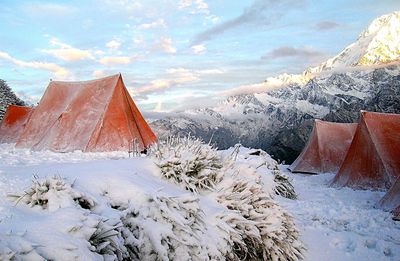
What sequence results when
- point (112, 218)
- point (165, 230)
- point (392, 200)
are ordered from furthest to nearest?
point (392, 200) < point (165, 230) < point (112, 218)

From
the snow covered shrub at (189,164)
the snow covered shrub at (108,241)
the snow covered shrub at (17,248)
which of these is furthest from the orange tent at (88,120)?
the snow covered shrub at (17,248)

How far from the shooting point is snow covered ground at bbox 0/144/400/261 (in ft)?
7.77

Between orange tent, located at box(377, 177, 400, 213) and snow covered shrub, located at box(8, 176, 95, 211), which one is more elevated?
snow covered shrub, located at box(8, 176, 95, 211)

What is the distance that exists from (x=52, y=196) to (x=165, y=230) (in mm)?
947

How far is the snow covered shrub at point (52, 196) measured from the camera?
2898 mm

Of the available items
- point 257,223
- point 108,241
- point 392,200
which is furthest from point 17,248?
point 392,200

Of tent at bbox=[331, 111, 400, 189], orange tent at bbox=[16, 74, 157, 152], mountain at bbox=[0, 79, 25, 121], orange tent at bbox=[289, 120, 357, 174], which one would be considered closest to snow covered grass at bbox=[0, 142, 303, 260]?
tent at bbox=[331, 111, 400, 189]

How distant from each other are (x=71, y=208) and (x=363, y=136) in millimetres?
11725

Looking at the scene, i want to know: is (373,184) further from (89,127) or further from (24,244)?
(24,244)

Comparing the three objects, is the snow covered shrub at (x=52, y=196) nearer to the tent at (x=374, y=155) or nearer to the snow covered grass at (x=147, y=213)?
the snow covered grass at (x=147, y=213)

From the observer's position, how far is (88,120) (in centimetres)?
1332

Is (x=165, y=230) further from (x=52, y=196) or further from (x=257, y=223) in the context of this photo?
(x=257, y=223)

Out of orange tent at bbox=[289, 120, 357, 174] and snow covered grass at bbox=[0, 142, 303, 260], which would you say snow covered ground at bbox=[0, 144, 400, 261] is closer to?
snow covered grass at bbox=[0, 142, 303, 260]

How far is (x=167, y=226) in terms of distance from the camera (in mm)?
3215
